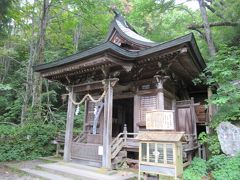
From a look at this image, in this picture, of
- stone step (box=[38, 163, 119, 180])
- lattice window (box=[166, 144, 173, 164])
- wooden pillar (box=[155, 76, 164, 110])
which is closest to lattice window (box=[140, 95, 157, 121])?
wooden pillar (box=[155, 76, 164, 110])

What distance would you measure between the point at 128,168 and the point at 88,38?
16416 millimetres

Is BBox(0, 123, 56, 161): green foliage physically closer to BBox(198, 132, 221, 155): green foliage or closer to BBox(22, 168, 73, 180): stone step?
BBox(22, 168, 73, 180): stone step

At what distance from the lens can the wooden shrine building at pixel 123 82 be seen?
6.42 meters

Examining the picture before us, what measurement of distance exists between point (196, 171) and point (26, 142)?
7.13 metres

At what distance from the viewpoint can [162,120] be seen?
4.89 metres

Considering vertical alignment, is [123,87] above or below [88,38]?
below

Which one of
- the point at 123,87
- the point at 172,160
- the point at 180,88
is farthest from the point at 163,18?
the point at 172,160

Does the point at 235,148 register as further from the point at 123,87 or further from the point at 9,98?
the point at 9,98

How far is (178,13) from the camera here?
16.8 meters

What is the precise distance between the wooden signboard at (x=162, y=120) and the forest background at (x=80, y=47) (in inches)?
71.5

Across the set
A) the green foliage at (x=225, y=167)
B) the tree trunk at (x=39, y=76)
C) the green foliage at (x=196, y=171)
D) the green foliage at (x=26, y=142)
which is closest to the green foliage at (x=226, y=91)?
the green foliage at (x=225, y=167)

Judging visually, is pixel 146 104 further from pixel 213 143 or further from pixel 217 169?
pixel 217 169

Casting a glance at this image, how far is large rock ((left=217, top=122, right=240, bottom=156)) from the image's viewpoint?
242 inches

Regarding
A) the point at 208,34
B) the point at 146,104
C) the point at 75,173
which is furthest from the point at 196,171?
the point at 208,34
